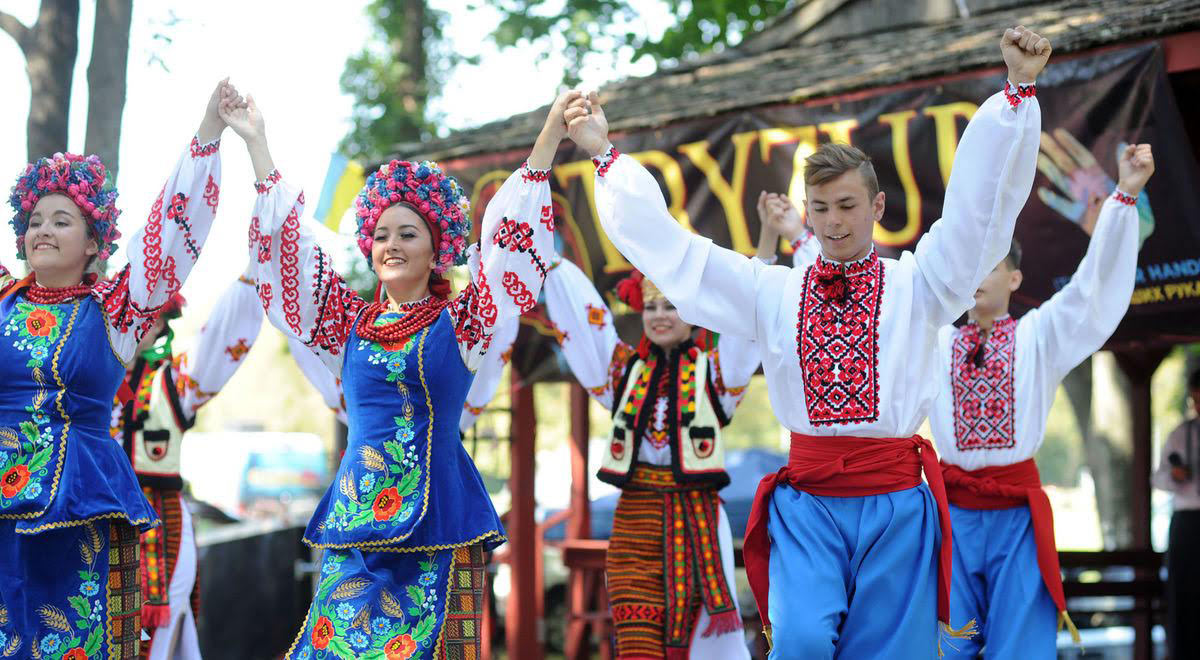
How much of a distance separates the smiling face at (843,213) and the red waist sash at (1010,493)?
4.08ft

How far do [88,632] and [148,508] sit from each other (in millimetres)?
370

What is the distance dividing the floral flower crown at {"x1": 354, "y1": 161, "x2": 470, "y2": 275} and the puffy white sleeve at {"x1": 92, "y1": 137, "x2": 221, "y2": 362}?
441 millimetres

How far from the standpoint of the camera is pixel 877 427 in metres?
2.98

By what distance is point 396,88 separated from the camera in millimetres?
12477

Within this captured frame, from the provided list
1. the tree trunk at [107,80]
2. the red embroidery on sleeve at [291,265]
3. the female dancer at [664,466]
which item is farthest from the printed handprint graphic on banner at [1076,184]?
the tree trunk at [107,80]

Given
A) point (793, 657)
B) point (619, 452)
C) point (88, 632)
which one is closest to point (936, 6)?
point (619, 452)

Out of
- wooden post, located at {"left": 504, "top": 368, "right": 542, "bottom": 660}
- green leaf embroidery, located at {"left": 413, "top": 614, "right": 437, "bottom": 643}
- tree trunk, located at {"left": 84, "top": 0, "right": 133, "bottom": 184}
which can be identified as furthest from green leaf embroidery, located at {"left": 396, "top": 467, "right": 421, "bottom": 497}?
wooden post, located at {"left": 504, "top": 368, "right": 542, "bottom": 660}

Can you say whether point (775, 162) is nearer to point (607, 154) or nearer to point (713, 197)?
point (713, 197)

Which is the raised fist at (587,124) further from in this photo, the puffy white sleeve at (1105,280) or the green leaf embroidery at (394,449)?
the puffy white sleeve at (1105,280)

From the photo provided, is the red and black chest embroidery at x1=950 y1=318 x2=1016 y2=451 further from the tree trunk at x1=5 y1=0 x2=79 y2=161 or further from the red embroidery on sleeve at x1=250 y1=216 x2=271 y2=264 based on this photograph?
the tree trunk at x1=5 y1=0 x2=79 y2=161

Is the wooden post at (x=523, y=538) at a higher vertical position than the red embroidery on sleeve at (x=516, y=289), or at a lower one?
lower

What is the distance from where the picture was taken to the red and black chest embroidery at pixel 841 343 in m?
2.98

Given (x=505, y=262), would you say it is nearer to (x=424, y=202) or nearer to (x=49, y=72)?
(x=424, y=202)

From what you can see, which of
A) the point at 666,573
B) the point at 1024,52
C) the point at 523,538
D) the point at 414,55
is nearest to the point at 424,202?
the point at 1024,52
